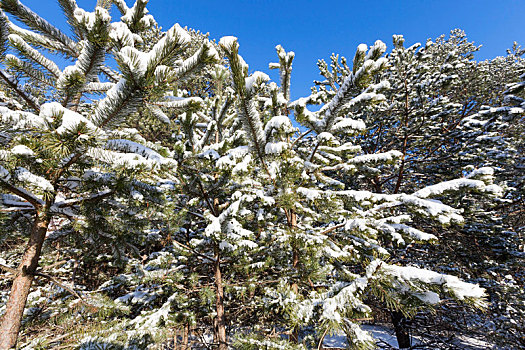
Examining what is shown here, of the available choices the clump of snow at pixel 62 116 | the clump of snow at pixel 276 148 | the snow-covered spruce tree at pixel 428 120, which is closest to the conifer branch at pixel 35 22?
the clump of snow at pixel 62 116

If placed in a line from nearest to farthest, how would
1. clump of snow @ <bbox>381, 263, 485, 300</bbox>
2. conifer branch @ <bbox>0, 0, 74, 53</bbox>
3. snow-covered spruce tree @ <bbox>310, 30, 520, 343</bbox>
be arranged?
clump of snow @ <bbox>381, 263, 485, 300</bbox>
conifer branch @ <bbox>0, 0, 74, 53</bbox>
snow-covered spruce tree @ <bbox>310, 30, 520, 343</bbox>

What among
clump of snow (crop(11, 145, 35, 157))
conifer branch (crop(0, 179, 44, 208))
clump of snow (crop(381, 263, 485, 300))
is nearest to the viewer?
clump of snow (crop(381, 263, 485, 300))

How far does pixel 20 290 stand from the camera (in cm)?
208

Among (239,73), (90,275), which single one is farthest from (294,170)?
(90,275)

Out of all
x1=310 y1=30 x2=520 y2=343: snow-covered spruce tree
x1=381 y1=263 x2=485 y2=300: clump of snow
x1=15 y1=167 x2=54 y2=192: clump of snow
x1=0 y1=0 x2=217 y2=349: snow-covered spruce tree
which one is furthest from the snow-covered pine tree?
x1=310 y1=30 x2=520 y2=343: snow-covered spruce tree

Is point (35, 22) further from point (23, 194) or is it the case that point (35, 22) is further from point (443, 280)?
point (443, 280)

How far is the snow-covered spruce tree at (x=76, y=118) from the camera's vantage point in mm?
1347

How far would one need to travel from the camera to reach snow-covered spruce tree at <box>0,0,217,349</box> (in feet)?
4.42

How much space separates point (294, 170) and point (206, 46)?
1715 millimetres

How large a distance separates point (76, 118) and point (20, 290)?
2.14 metres

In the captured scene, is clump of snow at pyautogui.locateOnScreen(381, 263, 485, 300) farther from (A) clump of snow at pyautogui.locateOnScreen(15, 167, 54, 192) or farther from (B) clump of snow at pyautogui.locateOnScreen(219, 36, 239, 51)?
(A) clump of snow at pyautogui.locateOnScreen(15, 167, 54, 192)

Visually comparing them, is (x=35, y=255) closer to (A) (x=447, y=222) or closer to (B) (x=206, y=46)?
(B) (x=206, y=46)

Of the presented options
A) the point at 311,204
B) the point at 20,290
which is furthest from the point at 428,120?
the point at 20,290

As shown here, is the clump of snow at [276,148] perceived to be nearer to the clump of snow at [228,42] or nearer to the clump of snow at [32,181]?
the clump of snow at [228,42]
